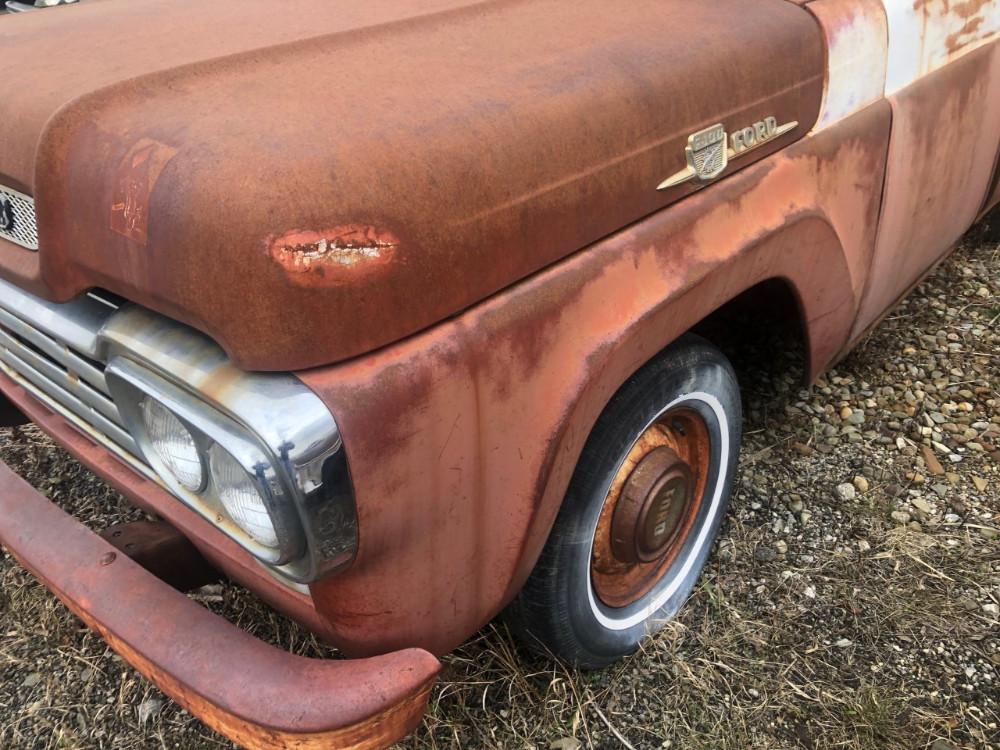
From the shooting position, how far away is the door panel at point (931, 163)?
1.98 metres

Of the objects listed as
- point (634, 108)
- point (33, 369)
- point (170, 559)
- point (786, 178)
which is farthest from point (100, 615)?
point (786, 178)

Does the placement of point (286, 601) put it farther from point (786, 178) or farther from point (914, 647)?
point (914, 647)

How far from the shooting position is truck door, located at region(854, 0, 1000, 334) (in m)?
1.92

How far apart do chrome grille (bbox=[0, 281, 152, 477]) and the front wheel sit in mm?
774

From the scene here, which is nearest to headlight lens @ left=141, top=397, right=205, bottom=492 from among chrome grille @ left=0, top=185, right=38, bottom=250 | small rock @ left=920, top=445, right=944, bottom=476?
chrome grille @ left=0, top=185, right=38, bottom=250

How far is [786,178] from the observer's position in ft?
5.44

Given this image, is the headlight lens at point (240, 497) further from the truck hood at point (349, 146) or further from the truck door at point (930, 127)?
the truck door at point (930, 127)

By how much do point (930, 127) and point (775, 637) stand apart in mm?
1305

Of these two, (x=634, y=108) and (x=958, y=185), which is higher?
(x=634, y=108)

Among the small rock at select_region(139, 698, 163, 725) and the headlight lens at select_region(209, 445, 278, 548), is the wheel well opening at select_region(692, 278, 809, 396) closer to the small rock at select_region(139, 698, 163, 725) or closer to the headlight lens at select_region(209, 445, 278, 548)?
the headlight lens at select_region(209, 445, 278, 548)

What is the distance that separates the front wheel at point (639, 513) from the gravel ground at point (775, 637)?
115 millimetres

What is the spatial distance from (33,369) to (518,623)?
107 cm

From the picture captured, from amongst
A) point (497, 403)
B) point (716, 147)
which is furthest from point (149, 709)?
point (716, 147)

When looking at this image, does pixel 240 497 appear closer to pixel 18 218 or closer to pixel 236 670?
pixel 236 670
